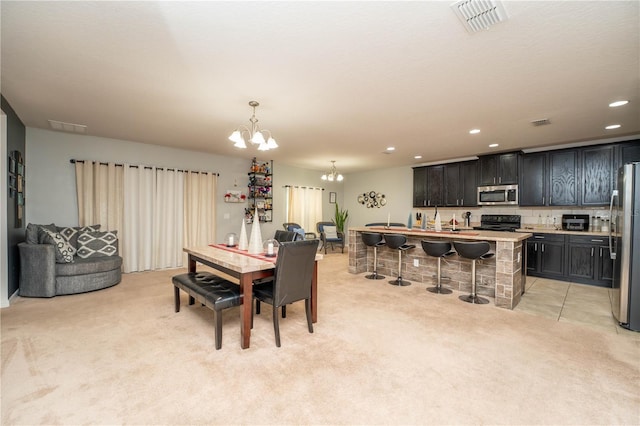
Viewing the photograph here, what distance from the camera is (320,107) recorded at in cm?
338

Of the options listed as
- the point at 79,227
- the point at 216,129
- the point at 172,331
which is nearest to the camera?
the point at 172,331

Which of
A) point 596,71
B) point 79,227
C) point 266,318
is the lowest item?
point 266,318

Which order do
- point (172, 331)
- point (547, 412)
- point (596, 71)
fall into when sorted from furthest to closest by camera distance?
point (172, 331)
point (596, 71)
point (547, 412)

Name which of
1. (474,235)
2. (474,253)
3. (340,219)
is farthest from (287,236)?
(340,219)

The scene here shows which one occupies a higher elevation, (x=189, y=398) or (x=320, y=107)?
(x=320, y=107)

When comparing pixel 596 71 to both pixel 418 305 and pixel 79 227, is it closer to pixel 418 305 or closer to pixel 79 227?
pixel 418 305

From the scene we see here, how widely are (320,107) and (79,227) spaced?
14.6 ft

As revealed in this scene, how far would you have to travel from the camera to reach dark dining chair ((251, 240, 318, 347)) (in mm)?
2512

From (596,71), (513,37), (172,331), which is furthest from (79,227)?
(596,71)

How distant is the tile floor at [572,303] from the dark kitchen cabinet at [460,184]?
2.07 meters

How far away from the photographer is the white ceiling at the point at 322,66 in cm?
181

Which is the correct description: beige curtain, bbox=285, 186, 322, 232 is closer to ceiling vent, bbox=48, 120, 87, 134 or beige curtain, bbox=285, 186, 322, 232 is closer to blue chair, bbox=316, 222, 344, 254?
blue chair, bbox=316, 222, 344, 254

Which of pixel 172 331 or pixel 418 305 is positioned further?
pixel 418 305

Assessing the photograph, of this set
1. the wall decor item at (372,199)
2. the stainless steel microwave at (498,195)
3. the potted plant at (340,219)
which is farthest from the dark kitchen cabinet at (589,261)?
the potted plant at (340,219)
